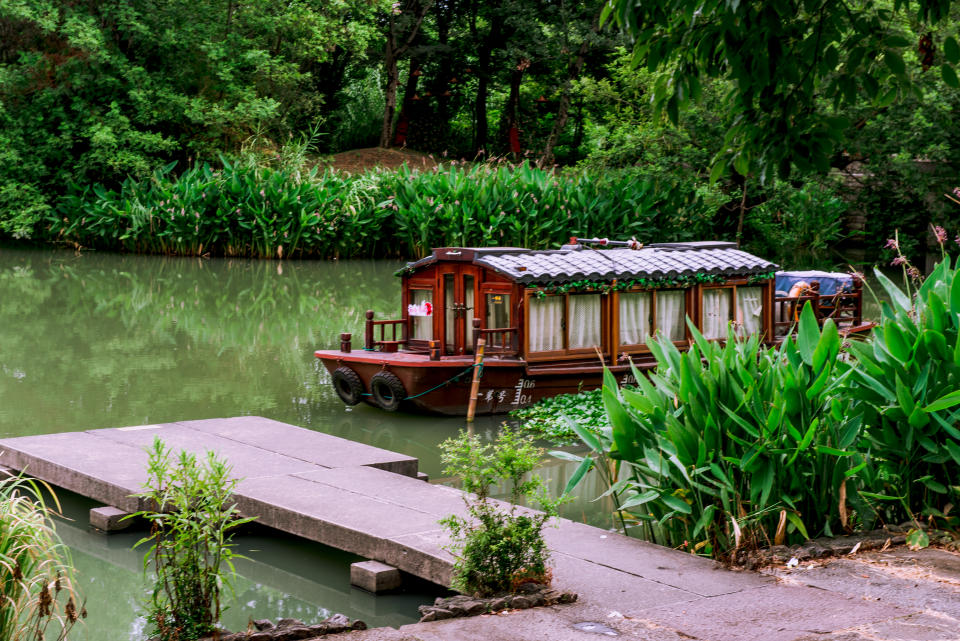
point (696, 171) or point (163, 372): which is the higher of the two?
point (696, 171)

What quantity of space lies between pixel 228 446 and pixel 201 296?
1492 cm

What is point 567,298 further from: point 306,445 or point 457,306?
point 306,445

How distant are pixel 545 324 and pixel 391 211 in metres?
20.2

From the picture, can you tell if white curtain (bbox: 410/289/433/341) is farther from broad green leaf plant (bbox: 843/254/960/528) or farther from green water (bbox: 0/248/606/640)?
broad green leaf plant (bbox: 843/254/960/528)

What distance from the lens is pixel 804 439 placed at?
6.23m

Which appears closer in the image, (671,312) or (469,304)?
(469,304)

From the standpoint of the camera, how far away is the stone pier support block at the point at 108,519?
841cm

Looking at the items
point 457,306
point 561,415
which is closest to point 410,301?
point 457,306

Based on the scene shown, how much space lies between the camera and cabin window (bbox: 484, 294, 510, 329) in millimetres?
14180

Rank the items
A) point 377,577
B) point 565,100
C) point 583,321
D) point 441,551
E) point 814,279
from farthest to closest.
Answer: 1. point 565,100
2. point 814,279
3. point 583,321
4. point 377,577
5. point 441,551

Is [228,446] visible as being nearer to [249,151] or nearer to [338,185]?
[338,185]

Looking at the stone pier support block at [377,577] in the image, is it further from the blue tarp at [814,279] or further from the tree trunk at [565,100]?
the tree trunk at [565,100]

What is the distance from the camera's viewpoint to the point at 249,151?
37719 mm

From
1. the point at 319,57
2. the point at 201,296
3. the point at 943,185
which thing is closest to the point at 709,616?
the point at 201,296
